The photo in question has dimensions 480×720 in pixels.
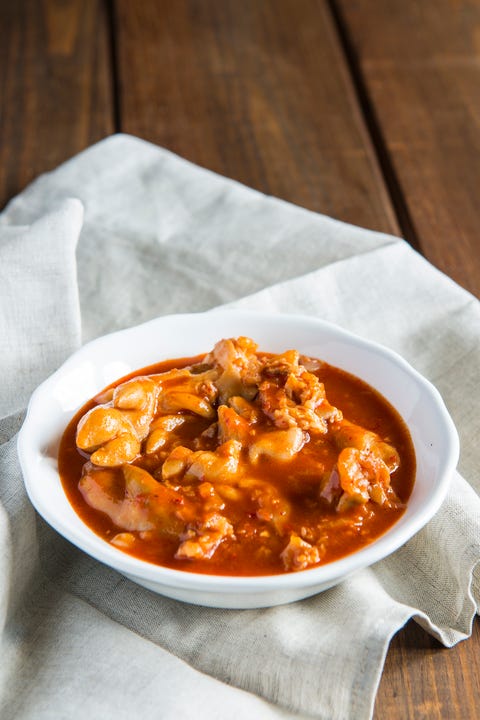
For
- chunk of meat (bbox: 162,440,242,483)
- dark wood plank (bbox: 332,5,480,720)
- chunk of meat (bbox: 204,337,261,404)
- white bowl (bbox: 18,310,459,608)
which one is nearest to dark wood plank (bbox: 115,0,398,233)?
dark wood plank (bbox: 332,5,480,720)

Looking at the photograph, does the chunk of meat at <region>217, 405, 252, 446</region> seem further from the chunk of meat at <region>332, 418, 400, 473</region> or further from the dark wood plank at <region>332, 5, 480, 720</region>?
the dark wood plank at <region>332, 5, 480, 720</region>

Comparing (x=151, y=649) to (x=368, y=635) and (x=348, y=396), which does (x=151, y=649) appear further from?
(x=348, y=396)

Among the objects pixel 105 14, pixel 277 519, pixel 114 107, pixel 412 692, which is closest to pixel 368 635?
pixel 412 692

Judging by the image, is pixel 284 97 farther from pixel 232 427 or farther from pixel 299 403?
pixel 232 427

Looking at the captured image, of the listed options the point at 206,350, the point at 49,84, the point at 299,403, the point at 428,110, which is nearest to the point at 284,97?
the point at 428,110

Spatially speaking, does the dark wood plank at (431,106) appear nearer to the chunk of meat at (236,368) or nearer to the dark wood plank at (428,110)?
the dark wood plank at (428,110)
